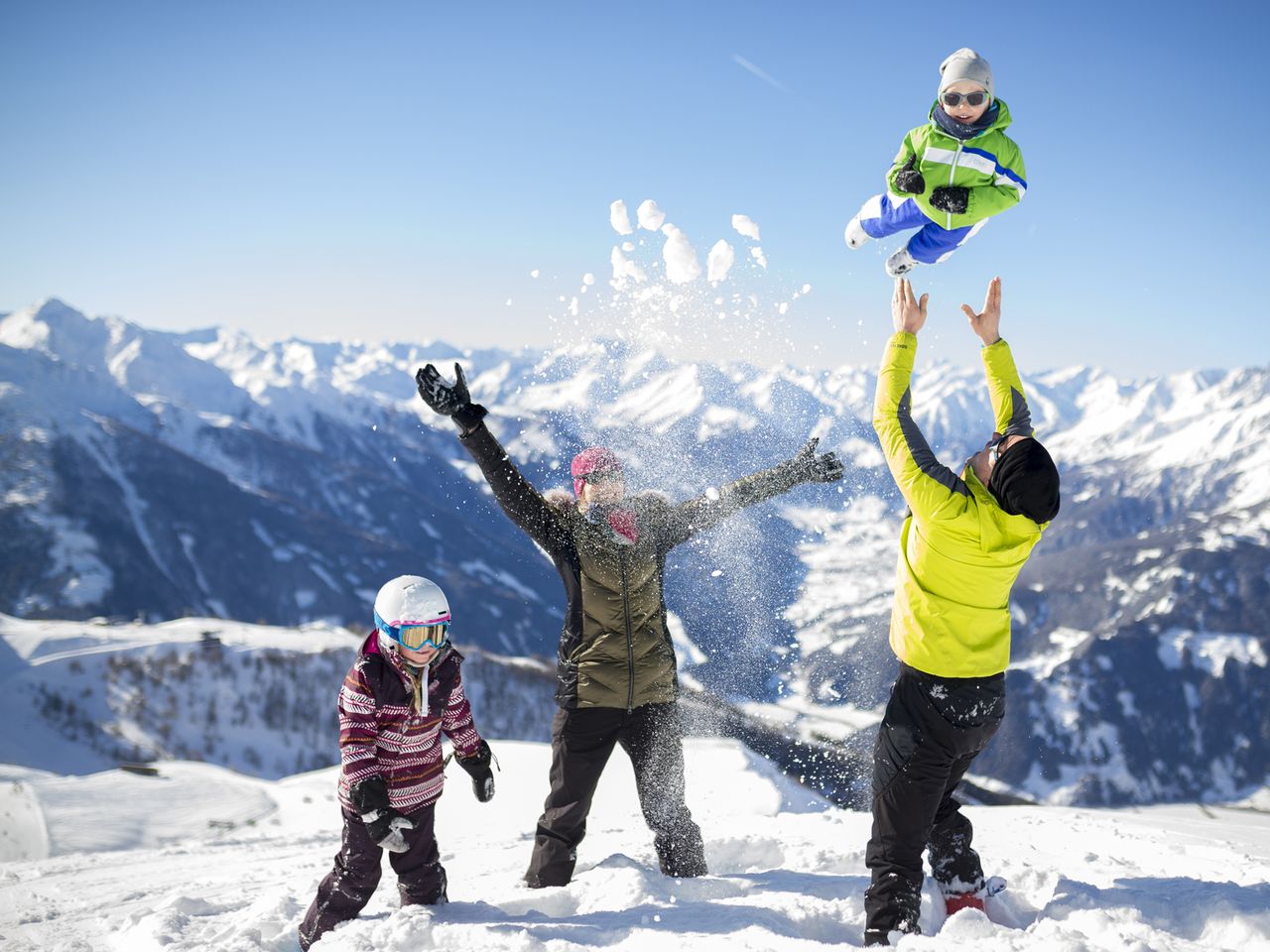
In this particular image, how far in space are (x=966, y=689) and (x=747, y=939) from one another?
1.62 metres

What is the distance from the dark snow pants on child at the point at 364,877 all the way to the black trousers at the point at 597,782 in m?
0.76

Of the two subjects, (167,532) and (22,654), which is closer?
(22,654)

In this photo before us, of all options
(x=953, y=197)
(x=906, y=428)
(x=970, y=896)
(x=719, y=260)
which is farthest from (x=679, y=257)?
(x=970, y=896)

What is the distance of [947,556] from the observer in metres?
3.94

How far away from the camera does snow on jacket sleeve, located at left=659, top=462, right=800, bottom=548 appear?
552cm

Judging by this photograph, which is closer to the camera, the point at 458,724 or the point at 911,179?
the point at 458,724

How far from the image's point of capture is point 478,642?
16525 centimetres

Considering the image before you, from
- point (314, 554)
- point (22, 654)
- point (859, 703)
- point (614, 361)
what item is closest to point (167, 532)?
point (314, 554)

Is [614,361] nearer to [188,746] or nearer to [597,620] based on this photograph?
[597,620]

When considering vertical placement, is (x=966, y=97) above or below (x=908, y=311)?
above

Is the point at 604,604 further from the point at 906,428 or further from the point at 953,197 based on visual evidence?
the point at 953,197

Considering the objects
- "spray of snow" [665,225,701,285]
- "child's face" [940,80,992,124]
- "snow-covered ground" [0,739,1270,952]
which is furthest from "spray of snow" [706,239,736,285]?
"snow-covered ground" [0,739,1270,952]

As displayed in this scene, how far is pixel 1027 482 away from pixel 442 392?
3.11 m

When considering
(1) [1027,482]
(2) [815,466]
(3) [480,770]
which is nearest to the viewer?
(1) [1027,482]
